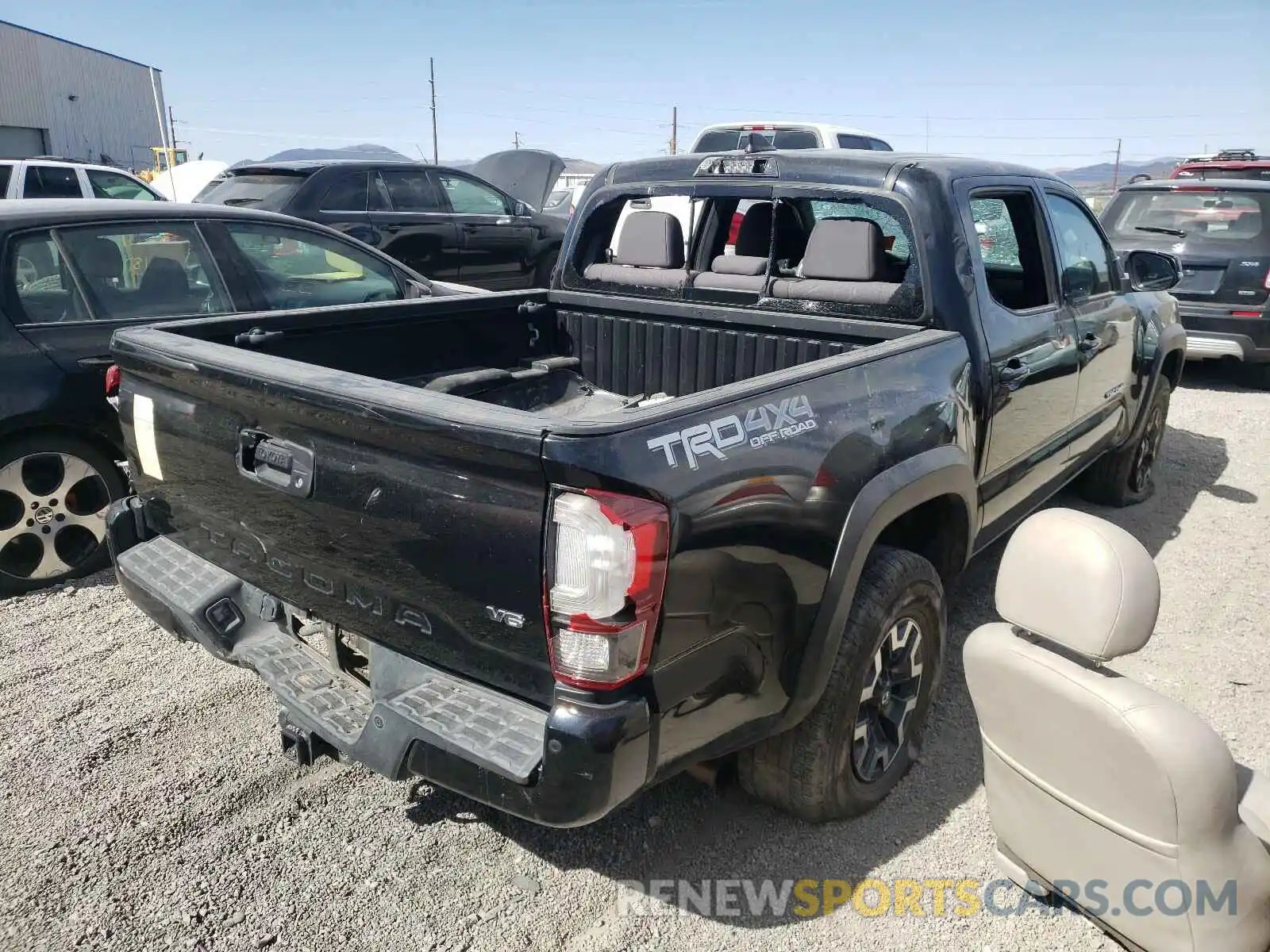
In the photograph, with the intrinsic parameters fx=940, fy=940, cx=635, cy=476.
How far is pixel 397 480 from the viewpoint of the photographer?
2.08 metres

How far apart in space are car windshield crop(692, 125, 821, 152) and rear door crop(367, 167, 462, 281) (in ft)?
9.15

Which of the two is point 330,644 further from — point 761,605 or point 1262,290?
point 1262,290

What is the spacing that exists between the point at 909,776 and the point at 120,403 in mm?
2782

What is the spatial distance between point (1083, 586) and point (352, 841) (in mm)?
2034

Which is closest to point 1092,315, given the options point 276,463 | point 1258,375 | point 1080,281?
point 1080,281

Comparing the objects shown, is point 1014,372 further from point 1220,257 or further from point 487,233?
point 487,233

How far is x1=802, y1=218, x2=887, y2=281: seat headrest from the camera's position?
3322mm

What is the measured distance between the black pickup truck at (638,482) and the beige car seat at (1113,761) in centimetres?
44

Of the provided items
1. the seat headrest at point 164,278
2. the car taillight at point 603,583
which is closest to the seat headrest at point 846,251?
the car taillight at point 603,583

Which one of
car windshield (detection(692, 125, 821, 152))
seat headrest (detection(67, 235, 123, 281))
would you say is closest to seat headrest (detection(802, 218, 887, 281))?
seat headrest (detection(67, 235, 123, 281))

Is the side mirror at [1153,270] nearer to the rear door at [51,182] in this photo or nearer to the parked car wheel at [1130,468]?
the parked car wheel at [1130,468]

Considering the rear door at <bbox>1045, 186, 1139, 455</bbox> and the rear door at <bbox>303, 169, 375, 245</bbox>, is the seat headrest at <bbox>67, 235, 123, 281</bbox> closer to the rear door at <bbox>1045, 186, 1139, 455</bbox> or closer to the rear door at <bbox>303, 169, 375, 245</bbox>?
the rear door at <bbox>1045, 186, 1139, 455</bbox>

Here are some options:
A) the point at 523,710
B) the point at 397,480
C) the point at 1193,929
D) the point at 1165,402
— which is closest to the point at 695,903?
the point at 523,710

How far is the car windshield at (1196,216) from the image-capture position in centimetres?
815
